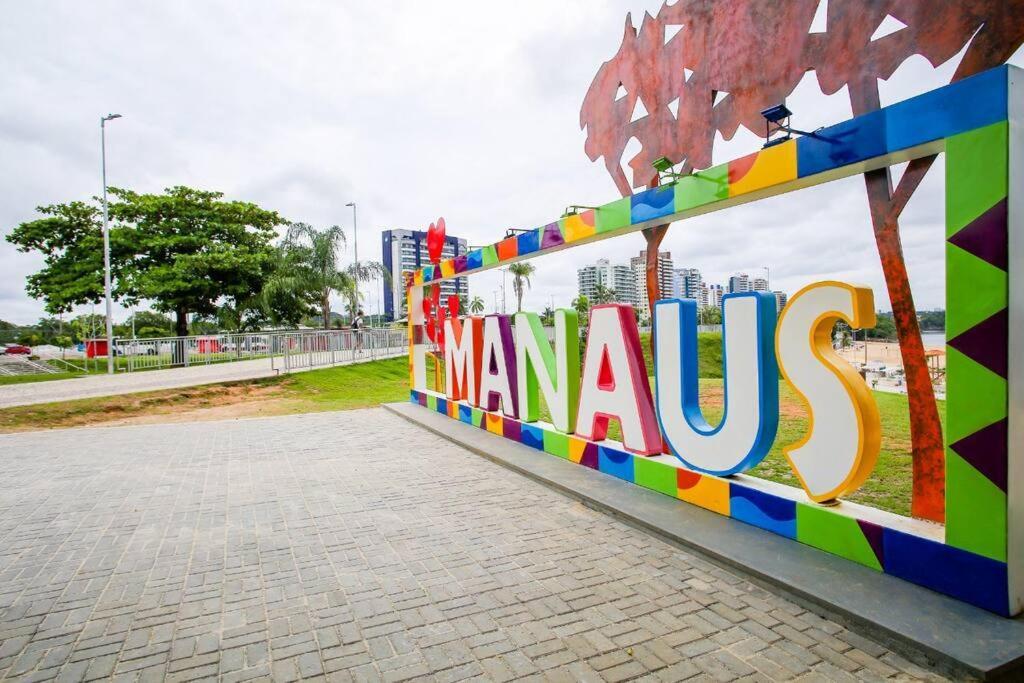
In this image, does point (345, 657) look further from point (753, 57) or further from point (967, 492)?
point (753, 57)

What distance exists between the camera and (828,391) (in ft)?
12.6

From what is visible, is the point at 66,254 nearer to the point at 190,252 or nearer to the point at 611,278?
the point at 190,252

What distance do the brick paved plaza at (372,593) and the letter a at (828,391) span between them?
0.98 meters

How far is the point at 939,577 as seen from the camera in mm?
3266

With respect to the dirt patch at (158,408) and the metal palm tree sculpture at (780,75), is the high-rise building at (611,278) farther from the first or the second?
the metal palm tree sculpture at (780,75)

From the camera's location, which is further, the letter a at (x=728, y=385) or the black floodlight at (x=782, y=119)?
the letter a at (x=728, y=385)

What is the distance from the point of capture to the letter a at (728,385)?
4.39 m

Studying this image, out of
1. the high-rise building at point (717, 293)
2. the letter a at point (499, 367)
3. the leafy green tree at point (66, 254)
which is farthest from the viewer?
the leafy green tree at point (66, 254)

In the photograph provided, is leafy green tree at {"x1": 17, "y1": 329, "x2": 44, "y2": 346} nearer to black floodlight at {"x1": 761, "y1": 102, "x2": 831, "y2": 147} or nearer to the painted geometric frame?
black floodlight at {"x1": 761, "y1": 102, "x2": 831, "y2": 147}

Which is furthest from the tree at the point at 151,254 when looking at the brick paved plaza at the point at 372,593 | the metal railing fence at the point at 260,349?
the brick paved plaza at the point at 372,593

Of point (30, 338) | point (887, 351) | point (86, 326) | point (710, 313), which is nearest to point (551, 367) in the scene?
point (887, 351)

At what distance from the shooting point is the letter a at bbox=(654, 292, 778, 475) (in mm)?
4391

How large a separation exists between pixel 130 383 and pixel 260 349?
1022 cm

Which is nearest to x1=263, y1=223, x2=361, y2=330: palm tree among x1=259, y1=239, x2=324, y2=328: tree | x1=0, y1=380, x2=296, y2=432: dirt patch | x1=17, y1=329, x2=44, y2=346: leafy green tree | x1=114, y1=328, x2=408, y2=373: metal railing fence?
x1=259, y1=239, x2=324, y2=328: tree
